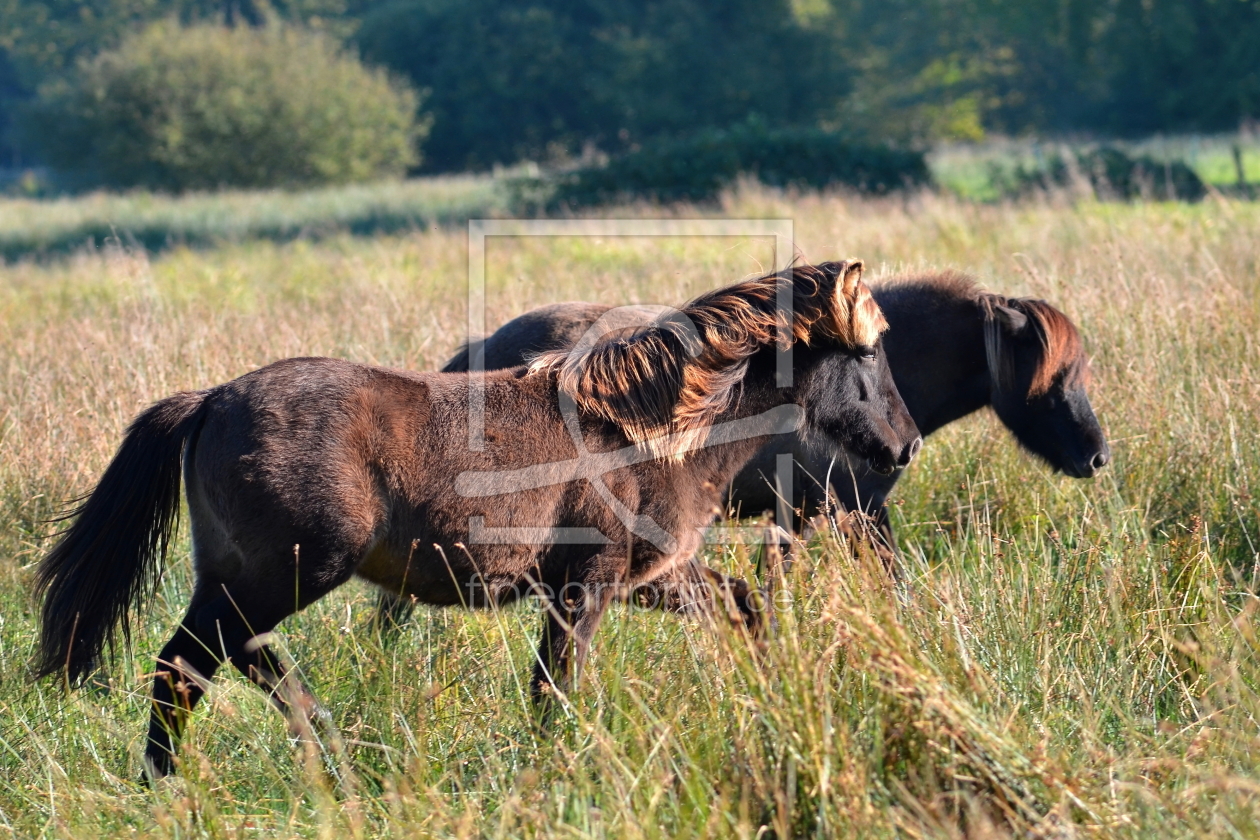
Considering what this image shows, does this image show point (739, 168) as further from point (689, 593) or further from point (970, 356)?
point (689, 593)

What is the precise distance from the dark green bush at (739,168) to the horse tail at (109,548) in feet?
55.2

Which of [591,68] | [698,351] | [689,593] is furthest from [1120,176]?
[591,68]

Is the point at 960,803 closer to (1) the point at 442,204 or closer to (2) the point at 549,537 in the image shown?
(2) the point at 549,537

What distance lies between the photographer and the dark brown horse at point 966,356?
500cm

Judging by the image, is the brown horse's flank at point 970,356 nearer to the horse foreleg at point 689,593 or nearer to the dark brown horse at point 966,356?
the dark brown horse at point 966,356

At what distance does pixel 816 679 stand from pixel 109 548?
219 centimetres

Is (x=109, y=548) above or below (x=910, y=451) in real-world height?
below

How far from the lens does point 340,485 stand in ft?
10.5

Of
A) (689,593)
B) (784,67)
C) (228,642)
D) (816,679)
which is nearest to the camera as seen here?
(816,679)

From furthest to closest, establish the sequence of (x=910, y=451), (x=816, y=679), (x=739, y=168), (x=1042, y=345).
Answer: (x=739, y=168) < (x=1042, y=345) < (x=910, y=451) < (x=816, y=679)

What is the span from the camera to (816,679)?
272 centimetres

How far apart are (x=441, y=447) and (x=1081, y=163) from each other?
18.3 meters

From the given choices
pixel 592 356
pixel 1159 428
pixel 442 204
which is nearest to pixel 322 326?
pixel 592 356

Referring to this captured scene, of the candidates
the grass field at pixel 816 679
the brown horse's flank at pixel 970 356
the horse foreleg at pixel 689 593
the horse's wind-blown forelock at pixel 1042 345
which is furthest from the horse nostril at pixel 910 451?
the horse's wind-blown forelock at pixel 1042 345
